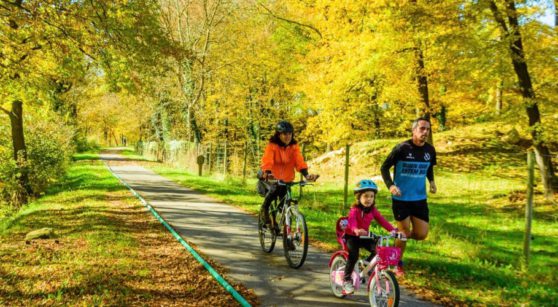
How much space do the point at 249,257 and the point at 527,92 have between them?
1056cm

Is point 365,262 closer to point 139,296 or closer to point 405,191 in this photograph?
point 405,191

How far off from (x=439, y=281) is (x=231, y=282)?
2.90 m

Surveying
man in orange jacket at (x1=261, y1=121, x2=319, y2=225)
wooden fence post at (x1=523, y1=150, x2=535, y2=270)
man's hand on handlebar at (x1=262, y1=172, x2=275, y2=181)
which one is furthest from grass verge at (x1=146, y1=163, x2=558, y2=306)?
man's hand on handlebar at (x1=262, y1=172, x2=275, y2=181)

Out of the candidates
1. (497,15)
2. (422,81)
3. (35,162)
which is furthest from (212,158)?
(497,15)

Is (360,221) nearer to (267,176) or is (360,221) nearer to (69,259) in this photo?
(267,176)

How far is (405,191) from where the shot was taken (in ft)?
17.4

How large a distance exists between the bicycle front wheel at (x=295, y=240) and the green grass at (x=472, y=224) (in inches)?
59.1

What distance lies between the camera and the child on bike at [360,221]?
Answer: 4.43 m

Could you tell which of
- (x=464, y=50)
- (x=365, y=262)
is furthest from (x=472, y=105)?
(x=365, y=262)

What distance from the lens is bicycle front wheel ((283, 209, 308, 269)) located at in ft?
19.4

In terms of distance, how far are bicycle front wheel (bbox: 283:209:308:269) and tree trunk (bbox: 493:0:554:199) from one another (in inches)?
354

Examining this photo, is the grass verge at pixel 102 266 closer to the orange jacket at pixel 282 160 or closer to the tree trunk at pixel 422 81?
the orange jacket at pixel 282 160

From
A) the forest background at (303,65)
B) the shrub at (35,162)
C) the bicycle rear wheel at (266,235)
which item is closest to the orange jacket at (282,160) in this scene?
the bicycle rear wheel at (266,235)

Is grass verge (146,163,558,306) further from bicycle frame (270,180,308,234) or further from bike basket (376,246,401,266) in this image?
bicycle frame (270,180,308,234)
